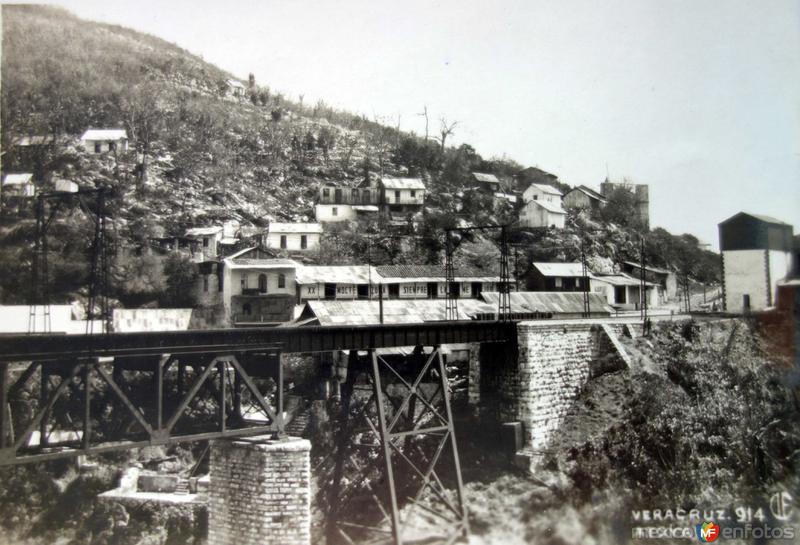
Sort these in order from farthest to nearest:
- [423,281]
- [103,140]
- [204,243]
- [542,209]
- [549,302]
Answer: [542,209]
[103,140]
[204,243]
[423,281]
[549,302]

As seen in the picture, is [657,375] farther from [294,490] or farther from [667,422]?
[294,490]

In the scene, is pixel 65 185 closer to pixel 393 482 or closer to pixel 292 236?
pixel 292 236

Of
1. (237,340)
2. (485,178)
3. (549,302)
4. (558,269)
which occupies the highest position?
(485,178)

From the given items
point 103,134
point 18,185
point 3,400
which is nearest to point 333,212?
point 103,134

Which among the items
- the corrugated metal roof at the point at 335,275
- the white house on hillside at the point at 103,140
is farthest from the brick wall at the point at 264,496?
the white house on hillside at the point at 103,140

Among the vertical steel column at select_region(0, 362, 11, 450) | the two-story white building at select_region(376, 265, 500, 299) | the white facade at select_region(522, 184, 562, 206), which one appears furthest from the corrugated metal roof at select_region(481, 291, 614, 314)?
the vertical steel column at select_region(0, 362, 11, 450)

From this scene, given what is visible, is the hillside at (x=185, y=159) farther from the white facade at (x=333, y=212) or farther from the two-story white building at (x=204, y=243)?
the white facade at (x=333, y=212)
